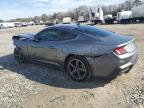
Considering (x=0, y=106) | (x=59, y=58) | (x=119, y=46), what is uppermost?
(x=119, y=46)

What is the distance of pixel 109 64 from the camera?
19.5ft

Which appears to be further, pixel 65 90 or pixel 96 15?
pixel 96 15

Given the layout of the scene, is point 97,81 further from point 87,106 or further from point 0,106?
point 0,106

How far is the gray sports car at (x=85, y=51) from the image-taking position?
6.00 m

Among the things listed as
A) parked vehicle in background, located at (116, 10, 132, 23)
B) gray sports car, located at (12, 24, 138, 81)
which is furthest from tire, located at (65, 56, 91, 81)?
parked vehicle in background, located at (116, 10, 132, 23)

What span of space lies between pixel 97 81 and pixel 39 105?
72.3 inches

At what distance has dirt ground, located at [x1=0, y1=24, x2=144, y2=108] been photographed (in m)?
5.35

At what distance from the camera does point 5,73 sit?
7.95m

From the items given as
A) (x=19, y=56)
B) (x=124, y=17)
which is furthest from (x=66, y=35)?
(x=124, y=17)

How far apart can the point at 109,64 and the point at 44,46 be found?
238 cm

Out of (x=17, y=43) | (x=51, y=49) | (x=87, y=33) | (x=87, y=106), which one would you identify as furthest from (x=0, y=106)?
(x=17, y=43)

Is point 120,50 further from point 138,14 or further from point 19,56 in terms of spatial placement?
point 138,14

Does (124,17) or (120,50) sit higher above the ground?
(120,50)

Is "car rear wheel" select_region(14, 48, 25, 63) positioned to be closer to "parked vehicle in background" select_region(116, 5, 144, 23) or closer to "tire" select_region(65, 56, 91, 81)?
"tire" select_region(65, 56, 91, 81)
